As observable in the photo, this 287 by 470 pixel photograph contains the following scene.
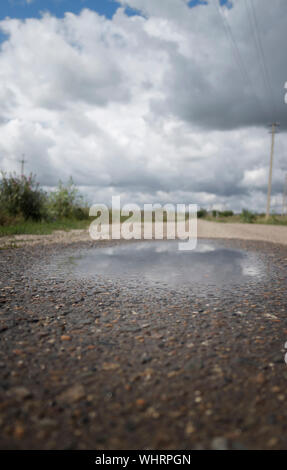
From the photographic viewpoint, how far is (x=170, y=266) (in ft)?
16.1

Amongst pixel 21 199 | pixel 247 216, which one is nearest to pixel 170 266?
pixel 21 199

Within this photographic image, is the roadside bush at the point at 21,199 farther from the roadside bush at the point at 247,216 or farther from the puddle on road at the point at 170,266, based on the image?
the roadside bush at the point at 247,216

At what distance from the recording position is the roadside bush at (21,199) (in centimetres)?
1446

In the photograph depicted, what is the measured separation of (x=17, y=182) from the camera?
15125 millimetres

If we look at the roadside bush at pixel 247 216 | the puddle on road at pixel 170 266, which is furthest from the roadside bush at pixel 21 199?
the roadside bush at pixel 247 216

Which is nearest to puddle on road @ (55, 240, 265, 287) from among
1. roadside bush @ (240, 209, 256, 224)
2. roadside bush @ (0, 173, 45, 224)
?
roadside bush @ (0, 173, 45, 224)

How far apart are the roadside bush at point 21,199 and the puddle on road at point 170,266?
31.4 ft

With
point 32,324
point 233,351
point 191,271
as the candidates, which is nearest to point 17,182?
point 191,271

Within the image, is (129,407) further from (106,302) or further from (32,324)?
(106,302)

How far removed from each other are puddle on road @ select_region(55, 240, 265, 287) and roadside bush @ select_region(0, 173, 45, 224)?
9.57 meters

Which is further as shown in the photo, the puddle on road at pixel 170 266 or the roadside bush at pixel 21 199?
the roadside bush at pixel 21 199

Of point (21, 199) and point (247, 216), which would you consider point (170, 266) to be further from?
point (247, 216)

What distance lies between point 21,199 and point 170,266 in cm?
1229

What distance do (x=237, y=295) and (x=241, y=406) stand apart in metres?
1.88
